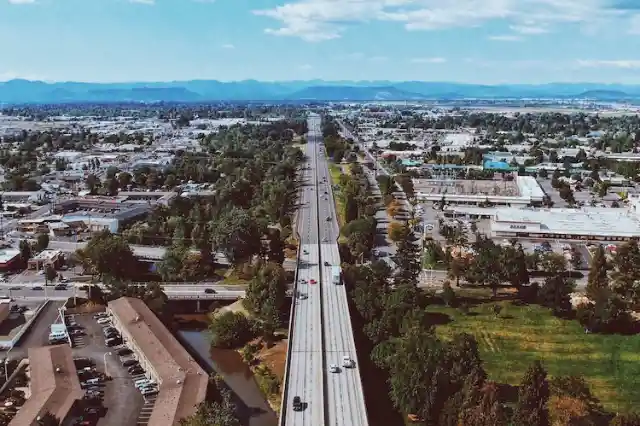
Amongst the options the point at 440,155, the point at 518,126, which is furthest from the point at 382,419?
the point at 518,126

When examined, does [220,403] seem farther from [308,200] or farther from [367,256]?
[308,200]

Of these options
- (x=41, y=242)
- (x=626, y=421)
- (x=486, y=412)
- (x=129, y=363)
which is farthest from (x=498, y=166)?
(x=486, y=412)

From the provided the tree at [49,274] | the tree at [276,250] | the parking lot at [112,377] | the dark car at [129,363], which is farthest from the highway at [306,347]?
the tree at [49,274]

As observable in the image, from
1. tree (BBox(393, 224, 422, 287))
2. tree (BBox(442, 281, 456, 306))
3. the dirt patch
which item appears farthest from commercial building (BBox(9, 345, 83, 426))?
tree (BBox(442, 281, 456, 306))

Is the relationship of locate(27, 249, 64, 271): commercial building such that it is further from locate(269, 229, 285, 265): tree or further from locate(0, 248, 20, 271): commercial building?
locate(269, 229, 285, 265): tree

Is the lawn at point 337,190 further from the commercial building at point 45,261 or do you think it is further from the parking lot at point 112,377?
the parking lot at point 112,377

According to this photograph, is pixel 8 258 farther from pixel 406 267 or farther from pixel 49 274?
pixel 406 267

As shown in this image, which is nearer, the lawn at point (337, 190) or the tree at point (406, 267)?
the tree at point (406, 267)
